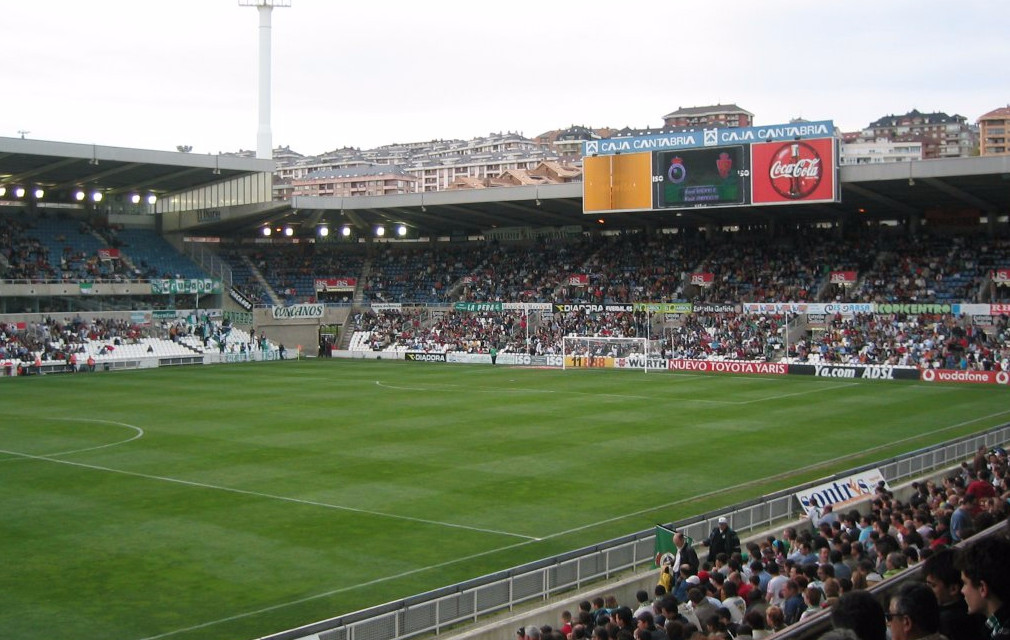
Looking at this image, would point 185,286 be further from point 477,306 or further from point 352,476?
point 352,476

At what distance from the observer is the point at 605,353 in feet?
196

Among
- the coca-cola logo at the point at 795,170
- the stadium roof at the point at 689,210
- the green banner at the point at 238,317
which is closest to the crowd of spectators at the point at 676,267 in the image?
the stadium roof at the point at 689,210

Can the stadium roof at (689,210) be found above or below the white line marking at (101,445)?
above

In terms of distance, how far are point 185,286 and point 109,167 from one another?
1180cm

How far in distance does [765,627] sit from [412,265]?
2880 inches

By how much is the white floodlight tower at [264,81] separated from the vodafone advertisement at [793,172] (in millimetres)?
39442

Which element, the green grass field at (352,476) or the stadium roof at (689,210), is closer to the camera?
the green grass field at (352,476)

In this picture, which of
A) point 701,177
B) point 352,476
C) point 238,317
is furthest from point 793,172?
point 238,317

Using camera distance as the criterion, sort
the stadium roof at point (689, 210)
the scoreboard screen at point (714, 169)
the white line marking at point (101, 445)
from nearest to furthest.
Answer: the white line marking at point (101, 445) → the stadium roof at point (689, 210) → the scoreboard screen at point (714, 169)

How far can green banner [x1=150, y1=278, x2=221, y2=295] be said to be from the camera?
234ft

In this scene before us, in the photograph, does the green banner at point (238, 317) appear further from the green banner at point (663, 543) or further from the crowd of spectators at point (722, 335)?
the green banner at point (663, 543)

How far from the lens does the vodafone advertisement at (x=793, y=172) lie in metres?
54.3

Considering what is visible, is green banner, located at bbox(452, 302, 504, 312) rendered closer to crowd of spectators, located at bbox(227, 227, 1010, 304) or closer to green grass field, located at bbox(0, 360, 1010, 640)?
crowd of spectators, located at bbox(227, 227, 1010, 304)

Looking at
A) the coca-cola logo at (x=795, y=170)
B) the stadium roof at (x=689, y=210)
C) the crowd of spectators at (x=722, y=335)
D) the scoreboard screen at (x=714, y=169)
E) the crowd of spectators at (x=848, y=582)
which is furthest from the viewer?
the scoreboard screen at (x=714, y=169)
